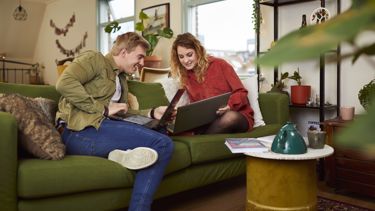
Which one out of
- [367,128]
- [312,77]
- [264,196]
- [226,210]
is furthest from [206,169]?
[367,128]

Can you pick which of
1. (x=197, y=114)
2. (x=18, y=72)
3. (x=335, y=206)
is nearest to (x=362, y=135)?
(x=197, y=114)

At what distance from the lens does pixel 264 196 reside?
179 cm

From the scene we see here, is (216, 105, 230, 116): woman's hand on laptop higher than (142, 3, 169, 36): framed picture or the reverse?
the reverse

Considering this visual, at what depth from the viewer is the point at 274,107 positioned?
2811 mm

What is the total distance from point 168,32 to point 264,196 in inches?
110

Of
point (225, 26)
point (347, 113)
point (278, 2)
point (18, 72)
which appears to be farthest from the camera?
point (18, 72)

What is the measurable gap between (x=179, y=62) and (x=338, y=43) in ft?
8.01

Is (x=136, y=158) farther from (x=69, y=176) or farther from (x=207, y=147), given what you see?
(x=207, y=147)

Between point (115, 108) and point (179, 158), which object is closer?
point (115, 108)

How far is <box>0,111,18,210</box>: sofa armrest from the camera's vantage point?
4.69ft

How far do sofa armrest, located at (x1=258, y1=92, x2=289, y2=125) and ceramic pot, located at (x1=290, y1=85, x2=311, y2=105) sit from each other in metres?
0.25

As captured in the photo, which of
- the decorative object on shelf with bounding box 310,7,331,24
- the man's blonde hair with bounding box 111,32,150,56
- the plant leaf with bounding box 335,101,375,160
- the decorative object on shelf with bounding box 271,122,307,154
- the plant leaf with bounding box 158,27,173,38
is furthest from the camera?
the plant leaf with bounding box 158,27,173,38

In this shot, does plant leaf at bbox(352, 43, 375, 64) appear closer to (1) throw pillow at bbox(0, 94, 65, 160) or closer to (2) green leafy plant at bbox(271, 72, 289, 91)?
(1) throw pillow at bbox(0, 94, 65, 160)

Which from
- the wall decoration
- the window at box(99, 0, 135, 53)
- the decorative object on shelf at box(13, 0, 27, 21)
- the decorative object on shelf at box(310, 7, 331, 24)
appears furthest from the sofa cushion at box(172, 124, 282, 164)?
the decorative object on shelf at box(13, 0, 27, 21)
